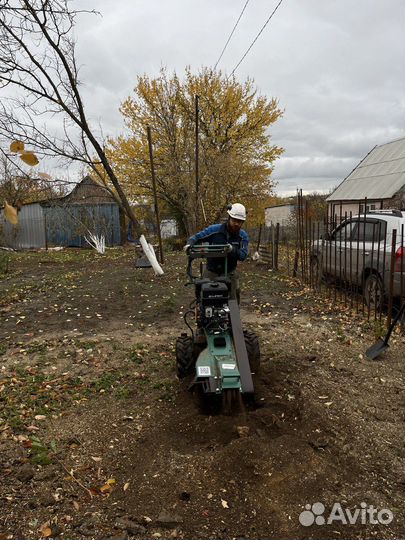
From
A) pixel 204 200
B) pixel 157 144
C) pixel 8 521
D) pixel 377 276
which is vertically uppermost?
pixel 157 144

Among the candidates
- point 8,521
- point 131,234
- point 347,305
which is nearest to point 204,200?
point 131,234

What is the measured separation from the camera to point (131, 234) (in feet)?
84.6

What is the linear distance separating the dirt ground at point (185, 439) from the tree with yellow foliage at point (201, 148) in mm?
13416

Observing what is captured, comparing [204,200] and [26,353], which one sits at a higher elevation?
[204,200]

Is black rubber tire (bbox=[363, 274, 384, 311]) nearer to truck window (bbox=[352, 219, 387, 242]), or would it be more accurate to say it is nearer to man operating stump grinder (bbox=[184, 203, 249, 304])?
truck window (bbox=[352, 219, 387, 242])

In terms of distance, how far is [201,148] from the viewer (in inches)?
770

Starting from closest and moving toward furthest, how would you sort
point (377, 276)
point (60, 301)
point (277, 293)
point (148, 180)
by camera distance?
1. point (377, 276)
2. point (60, 301)
3. point (277, 293)
4. point (148, 180)

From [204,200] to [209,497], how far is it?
57.1ft

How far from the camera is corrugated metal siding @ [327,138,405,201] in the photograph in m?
20.1

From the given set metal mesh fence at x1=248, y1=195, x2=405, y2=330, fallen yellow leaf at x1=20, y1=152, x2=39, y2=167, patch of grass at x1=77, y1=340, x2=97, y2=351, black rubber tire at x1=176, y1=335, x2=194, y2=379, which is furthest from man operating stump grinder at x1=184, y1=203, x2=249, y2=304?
fallen yellow leaf at x1=20, y1=152, x2=39, y2=167

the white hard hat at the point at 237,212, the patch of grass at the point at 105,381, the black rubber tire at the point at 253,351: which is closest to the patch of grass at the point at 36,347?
the patch of grass at the point at 105,381

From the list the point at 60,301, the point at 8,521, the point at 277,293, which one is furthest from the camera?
the point at 277,293

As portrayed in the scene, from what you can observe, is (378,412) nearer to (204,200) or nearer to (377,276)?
(377,276)

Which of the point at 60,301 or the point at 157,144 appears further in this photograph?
the point at 157,144
